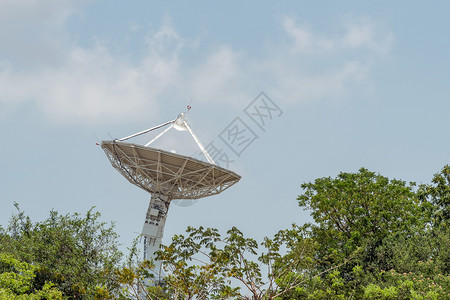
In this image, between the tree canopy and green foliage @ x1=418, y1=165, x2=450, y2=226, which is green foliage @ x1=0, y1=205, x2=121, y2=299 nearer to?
the tree canopy

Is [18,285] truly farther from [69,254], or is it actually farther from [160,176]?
[160,176]

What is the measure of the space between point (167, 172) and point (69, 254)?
7966mm

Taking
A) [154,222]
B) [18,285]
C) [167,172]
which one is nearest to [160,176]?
[167,172]

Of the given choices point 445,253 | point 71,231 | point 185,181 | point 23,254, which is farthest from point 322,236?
point 23,254

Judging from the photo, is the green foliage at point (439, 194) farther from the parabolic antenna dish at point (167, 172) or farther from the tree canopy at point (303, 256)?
the parabolic antenna dish at point (167, 172)

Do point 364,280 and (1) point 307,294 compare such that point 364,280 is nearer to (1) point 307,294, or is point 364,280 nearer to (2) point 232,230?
(1) point 307,294

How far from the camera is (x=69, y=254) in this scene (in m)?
24.4

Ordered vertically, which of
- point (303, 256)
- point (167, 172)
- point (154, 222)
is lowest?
point (303, 256)

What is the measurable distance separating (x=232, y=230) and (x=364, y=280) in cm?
903

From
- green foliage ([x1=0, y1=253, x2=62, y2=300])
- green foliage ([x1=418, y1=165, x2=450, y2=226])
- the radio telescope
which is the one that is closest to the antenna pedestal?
the radio telescope

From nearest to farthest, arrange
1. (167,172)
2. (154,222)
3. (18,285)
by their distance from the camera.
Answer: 1. (18,285)
2. (167,172)
3. (154,222)

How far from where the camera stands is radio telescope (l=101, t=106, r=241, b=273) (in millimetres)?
28453

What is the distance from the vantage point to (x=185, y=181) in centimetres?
3011

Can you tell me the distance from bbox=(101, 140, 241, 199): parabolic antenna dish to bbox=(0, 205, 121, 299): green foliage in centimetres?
413
